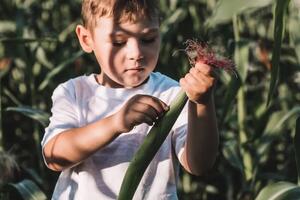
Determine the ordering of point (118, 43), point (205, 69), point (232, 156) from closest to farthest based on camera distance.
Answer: point (205, 69) → point (118, 43) → point (232, 156)

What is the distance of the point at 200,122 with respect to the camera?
1.16 meters

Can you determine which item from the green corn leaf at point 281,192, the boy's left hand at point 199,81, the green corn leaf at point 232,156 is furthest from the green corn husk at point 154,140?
the green corn leaf at point 232,156

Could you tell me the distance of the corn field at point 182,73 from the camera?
225cm

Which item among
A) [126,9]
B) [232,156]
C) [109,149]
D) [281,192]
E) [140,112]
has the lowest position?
[232,156]

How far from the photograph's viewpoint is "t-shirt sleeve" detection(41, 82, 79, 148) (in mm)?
1326

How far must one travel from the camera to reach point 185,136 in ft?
4.27

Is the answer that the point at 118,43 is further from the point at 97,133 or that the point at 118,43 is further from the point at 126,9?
the point at 97,133

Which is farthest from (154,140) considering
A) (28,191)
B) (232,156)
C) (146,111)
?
(232,156)

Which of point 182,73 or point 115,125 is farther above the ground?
point 115,125

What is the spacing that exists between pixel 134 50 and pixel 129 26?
46 millimetres

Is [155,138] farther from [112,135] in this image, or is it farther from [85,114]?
[85,114]

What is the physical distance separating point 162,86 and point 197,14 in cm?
157

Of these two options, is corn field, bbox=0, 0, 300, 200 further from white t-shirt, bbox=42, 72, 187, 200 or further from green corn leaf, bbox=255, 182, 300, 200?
white t-shirt, bbox=42, 72, 187, 200

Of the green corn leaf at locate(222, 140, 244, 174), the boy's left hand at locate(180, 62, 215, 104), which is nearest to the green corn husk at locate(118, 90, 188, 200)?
the boy's left hand at locate(180, 62, 215, 104)
